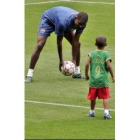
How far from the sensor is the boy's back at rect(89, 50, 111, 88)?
50.0ft

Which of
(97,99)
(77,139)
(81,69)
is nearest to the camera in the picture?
(77,139)

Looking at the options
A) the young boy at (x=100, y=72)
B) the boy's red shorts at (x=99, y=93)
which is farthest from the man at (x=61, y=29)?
the boy's red shorts at (x=99, y=93)

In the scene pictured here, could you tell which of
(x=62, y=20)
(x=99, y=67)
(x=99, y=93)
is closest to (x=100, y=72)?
(x=99, y=67)

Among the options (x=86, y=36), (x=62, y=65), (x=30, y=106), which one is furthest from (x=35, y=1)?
(x=30, y=106)

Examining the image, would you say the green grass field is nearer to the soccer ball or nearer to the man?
the soccer ball

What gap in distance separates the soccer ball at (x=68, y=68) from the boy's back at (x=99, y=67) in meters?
2.43

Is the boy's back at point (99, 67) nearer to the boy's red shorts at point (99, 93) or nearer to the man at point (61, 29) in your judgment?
the boy's red shorts at point (99, 93)

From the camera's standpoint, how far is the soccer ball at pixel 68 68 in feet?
58.1

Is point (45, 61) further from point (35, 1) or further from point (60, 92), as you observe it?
point (35, 1)

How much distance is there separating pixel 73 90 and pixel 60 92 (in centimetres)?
31

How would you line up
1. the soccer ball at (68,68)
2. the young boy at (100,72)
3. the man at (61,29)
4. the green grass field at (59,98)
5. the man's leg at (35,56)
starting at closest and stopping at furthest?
the green grass field at (59,98) → the young boy at (100,72) → the man at (61,29) → the soccer ball at (68,68) → the man's leg at (35,56)

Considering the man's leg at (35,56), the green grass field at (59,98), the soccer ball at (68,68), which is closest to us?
the green grass field at (59,98)

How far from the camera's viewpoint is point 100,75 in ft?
50.1

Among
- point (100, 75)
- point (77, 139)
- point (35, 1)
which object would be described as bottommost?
point (77, 139)
